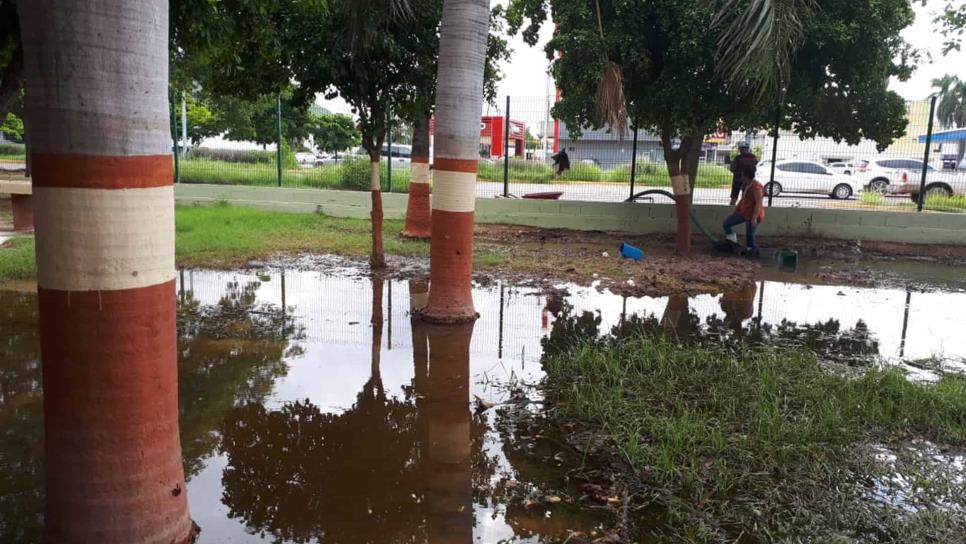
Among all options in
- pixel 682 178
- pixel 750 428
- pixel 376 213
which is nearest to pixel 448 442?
pixel 750 428

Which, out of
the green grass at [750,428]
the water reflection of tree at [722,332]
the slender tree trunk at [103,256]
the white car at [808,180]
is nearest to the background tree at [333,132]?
the white car at [808,180]

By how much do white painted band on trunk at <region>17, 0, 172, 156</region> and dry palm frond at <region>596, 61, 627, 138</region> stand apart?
710cm

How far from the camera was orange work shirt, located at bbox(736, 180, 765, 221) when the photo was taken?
38.3 ft

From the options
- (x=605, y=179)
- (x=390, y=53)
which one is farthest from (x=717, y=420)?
(x=605, y=179)

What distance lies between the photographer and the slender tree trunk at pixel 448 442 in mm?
3502

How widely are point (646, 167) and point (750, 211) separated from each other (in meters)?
2.82

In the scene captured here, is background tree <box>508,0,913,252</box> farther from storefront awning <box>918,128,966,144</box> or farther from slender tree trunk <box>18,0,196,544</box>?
slender tree trunk <box>18,0,196,544</box>

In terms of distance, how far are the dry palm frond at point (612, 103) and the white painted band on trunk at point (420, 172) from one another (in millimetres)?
3611

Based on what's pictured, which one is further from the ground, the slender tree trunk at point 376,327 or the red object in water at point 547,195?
the red object in water at point 547,195

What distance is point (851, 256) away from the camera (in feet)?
40.5

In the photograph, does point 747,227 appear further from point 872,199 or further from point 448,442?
point 448,442

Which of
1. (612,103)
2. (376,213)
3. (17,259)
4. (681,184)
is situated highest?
(612,103)

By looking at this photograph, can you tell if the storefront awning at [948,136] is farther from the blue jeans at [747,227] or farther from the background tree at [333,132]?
the background tree at [333,132]

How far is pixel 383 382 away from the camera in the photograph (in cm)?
548
